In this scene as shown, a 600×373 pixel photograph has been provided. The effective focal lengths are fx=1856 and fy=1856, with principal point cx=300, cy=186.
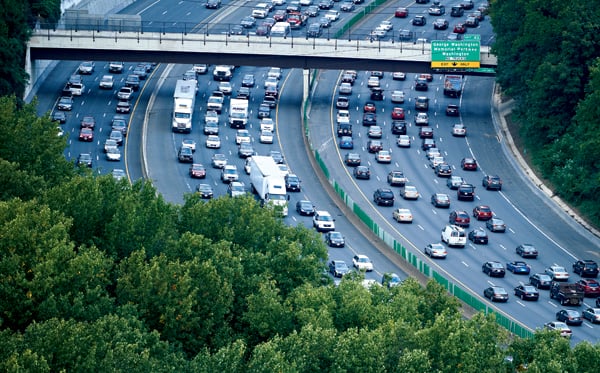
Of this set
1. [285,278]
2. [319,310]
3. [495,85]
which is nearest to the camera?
[319,310]

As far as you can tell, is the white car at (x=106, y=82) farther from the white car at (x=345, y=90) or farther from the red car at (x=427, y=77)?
the red car at (x=427, y=77)

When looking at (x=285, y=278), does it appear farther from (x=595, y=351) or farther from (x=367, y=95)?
(x=367, y=95)

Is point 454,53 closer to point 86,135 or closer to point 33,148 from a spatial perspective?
point 86,135

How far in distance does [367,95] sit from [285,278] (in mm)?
72537

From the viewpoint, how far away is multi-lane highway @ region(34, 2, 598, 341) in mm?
149875

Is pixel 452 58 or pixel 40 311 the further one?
pixel 452 58

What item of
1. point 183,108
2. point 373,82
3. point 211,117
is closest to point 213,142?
point 183,108

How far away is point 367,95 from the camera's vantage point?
191750mm

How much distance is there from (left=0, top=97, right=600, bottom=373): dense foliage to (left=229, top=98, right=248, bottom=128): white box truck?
50809 mm

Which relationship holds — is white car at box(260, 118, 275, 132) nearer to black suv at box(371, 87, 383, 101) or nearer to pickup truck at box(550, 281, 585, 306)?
black suv at box(371, 87, 383, 101)

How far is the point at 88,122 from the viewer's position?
176625mm

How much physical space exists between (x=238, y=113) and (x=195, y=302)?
72.1 meters

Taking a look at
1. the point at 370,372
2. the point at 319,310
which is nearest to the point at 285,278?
the point at 319,310

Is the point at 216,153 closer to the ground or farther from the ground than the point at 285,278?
closer to the ground
